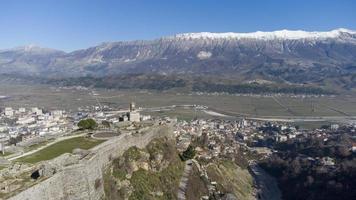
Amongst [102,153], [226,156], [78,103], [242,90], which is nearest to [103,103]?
[78,103]

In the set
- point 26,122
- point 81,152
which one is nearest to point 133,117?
point 81,152

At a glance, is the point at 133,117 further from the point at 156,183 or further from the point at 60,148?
the point at 60,148

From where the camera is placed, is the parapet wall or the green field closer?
the parapet wall

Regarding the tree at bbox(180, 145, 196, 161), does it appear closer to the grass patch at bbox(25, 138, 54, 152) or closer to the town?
the town

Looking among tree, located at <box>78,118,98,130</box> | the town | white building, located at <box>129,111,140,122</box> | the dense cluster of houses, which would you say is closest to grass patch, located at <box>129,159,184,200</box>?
the town

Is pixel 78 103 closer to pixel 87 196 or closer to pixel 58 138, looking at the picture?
pixel 58 138
